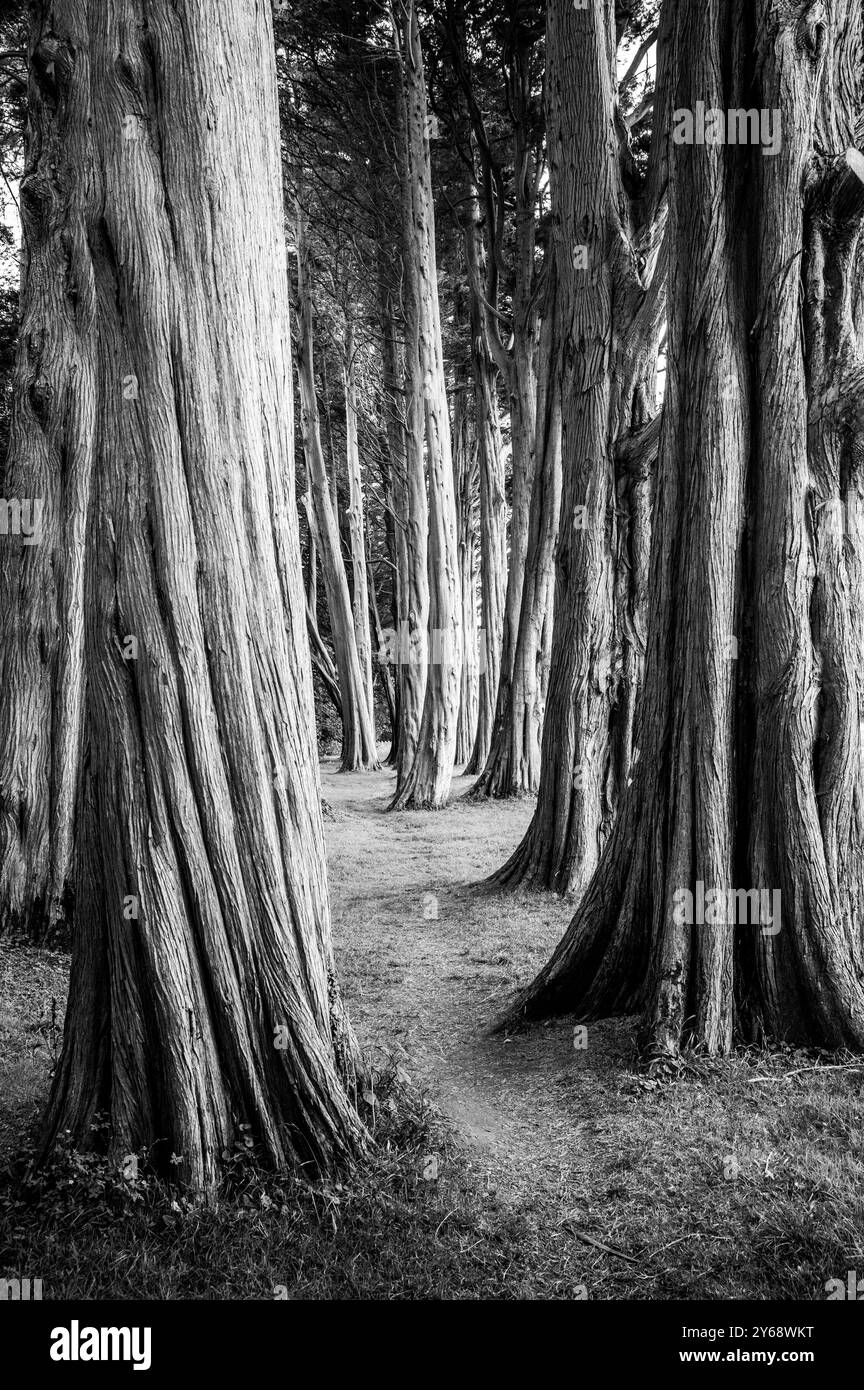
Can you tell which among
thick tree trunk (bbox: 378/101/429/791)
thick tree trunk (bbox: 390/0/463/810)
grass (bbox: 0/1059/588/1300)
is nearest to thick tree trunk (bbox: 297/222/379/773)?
thick tree trunk (bbox: 378/101/429/791)

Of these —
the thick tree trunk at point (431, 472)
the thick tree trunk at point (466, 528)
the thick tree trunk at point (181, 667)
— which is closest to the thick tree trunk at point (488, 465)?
the thick tree trunk at point (431, 472)

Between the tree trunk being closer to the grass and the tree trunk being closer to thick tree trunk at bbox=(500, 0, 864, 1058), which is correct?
thick tree trunk at bbox=(500, 0, 864, 1058)

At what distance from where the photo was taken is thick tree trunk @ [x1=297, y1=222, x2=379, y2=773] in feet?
65.4

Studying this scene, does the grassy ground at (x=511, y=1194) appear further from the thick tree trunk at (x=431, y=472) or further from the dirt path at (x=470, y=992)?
the thick tree trunk at (x=431, y=472)

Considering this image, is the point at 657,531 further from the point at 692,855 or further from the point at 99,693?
the point at 99,693

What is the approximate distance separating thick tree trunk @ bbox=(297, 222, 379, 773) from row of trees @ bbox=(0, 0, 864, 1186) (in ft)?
40.5

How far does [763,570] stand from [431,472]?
31.6ft

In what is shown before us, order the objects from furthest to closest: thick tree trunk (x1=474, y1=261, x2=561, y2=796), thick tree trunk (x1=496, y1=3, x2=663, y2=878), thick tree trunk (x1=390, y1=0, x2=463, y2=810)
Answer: thick tree trunk (x1=390, y1=0, x2=463, y2=810) → thick tree trunk (x1=474, y1=261, x2=561, y2=796) → thick tree trunk (x1=496, y1=3, x2=663, y2=878)

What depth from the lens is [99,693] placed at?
11.5 feet

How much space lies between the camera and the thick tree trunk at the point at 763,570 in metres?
4.53

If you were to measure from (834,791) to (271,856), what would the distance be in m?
2.79

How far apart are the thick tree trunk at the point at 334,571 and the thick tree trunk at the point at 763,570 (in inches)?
628
